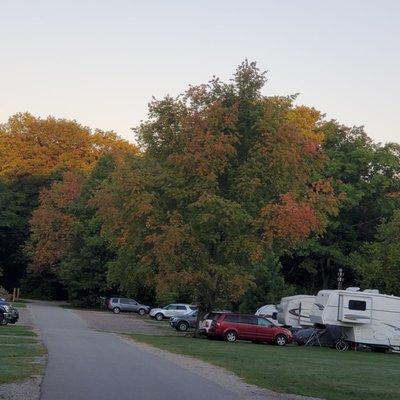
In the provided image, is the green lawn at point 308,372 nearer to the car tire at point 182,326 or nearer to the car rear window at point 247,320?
the car rear window at point 247,320

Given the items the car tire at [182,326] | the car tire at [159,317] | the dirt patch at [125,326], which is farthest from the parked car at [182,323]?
the car tire at [159,317]

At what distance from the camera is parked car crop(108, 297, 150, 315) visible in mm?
68231

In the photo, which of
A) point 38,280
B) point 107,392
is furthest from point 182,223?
point 38,280

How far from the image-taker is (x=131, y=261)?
135 feet

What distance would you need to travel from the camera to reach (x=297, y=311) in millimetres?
43469

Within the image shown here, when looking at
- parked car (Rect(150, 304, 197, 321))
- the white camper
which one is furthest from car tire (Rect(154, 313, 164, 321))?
the white camper

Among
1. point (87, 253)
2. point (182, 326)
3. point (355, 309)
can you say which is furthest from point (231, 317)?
point (87, 253)

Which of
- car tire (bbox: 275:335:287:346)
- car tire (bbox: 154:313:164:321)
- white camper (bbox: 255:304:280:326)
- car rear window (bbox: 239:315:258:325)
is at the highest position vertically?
white camper (bbox: 255:304:280:326)

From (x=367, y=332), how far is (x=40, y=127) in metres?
56.5

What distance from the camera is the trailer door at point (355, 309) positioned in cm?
3669

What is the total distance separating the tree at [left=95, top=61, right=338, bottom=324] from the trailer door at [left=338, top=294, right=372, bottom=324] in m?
3.93

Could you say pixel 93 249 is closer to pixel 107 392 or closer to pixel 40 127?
pixel 40 127

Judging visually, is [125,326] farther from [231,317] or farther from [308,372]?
[308,372]

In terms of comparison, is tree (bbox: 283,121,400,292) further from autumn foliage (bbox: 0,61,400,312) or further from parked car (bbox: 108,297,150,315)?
autumn foliage (bbox: 0,61,400,312)
